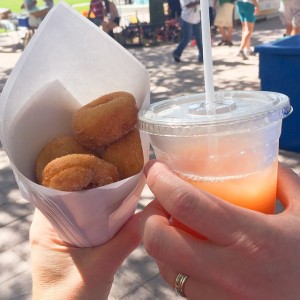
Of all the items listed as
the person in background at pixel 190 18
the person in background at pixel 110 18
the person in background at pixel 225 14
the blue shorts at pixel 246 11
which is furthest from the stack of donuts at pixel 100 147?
the person in background at pixel 110 18

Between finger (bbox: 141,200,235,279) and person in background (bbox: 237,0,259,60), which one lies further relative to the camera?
person in background (bbox: 237,0,259,60)

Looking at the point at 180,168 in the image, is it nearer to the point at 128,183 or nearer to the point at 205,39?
the point at 128,183

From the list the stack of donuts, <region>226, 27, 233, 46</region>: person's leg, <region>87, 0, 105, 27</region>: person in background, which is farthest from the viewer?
<region>87, 0, 105, 27</region>: person in background

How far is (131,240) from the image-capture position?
4.05 feet

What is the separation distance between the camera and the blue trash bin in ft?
14.6

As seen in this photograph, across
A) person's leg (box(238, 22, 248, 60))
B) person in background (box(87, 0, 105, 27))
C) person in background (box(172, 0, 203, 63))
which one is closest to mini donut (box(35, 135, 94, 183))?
person in background (box(172, 0, 203, 63))

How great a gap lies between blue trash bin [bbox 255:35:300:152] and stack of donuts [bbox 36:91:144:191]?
3555 millimetres

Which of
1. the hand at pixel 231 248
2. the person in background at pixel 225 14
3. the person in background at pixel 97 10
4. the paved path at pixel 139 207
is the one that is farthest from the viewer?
the person in background at pixel 97 10

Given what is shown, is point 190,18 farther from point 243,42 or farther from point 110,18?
point 110,18

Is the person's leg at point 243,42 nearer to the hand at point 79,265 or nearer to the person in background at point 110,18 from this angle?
the person in background at point 110,18

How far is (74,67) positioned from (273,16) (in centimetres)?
1590

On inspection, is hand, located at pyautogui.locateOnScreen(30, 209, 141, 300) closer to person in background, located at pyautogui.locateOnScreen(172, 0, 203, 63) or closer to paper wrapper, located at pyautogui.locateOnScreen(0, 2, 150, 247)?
paper wrapper, located at pyautogui.locateOnScreen(0, 2, 150, 247)

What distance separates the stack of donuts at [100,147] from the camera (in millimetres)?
1073

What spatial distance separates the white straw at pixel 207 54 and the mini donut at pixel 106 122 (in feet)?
0.64
